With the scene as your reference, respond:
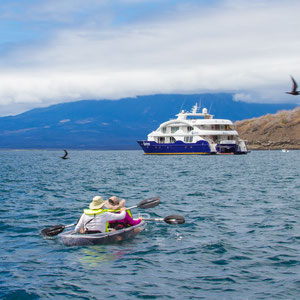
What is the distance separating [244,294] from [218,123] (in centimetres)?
10074

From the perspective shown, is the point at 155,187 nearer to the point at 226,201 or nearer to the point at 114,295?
the point at 226,201

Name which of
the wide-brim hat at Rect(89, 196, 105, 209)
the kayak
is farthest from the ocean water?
the wide-brim hat at Rect(89, 196, 105, 209)

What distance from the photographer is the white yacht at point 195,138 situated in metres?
110

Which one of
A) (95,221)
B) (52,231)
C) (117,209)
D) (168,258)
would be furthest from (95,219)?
(168,258)

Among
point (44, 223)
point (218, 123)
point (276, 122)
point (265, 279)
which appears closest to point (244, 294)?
point (265, 279)

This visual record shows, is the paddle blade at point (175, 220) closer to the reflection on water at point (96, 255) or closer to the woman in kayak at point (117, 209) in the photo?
the woman in kayak at point (117, 209)

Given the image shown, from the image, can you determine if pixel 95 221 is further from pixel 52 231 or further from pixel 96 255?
pixel 52 231

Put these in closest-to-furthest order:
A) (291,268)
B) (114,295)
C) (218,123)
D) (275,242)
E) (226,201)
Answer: (114,295) → (291,268) → (275,242) → (226,201) → (218,123)

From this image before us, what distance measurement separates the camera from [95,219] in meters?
15.3

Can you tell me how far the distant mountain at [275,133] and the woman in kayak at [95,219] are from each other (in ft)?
546

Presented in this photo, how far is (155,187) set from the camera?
117ft

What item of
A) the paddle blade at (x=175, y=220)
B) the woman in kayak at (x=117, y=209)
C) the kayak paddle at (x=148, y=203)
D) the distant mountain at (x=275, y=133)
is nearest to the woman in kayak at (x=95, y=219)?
the woman in kayak at (x=117, y=209)

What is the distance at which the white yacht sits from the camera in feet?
359

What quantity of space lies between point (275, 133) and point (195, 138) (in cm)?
7791
